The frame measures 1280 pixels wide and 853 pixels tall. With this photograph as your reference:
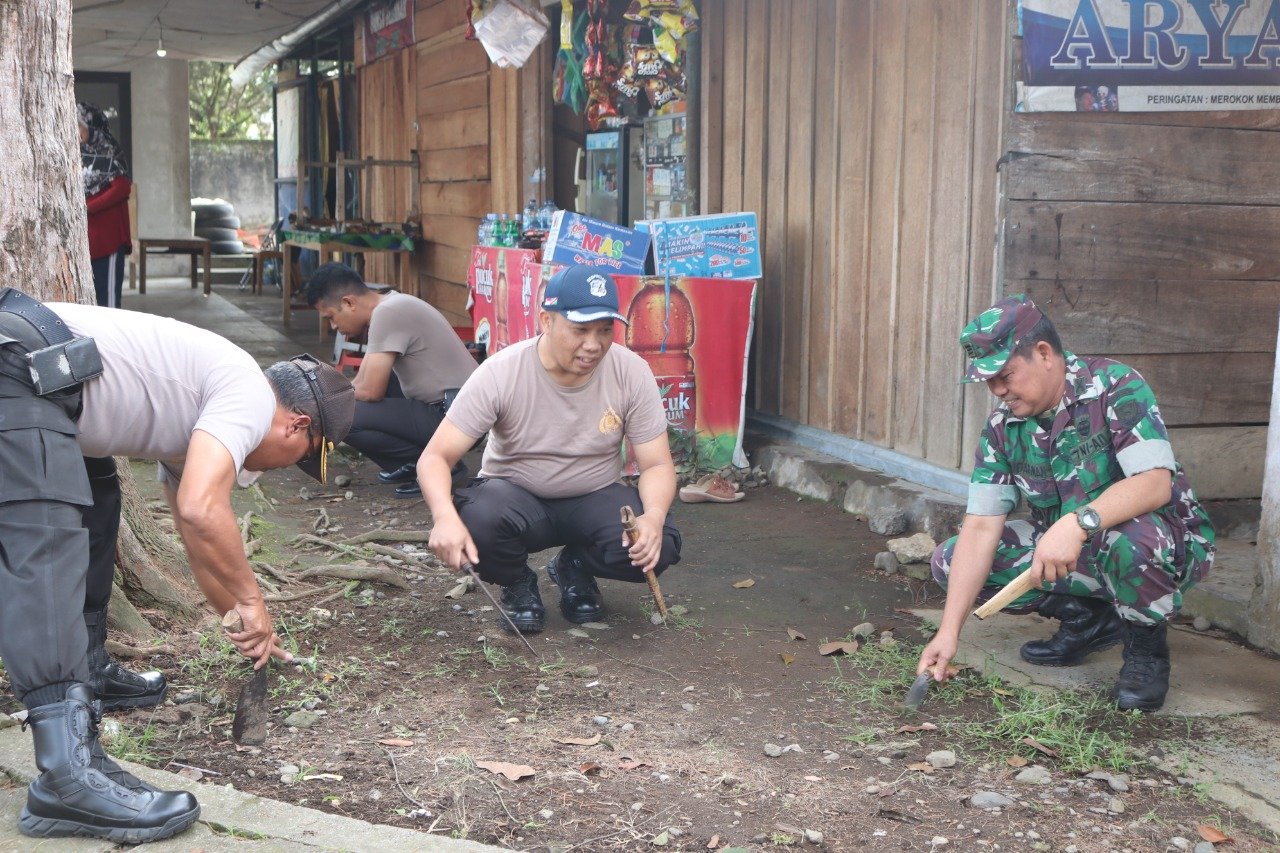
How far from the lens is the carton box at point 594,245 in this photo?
6719 mm

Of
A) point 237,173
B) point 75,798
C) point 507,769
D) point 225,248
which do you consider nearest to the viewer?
point 75,798

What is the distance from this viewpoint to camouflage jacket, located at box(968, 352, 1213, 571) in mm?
3633

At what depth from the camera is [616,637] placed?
445 cm

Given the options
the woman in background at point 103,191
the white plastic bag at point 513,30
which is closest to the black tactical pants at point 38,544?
the white plastic bag at point 513,30

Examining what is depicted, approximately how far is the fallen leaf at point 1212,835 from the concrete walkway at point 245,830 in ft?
5.34

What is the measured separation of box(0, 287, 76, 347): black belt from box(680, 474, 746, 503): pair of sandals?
388 centimetres

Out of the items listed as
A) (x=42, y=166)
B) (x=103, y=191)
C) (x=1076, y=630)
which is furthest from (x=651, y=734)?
(x=103, y=191)

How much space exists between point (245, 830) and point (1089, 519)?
2.24 metres

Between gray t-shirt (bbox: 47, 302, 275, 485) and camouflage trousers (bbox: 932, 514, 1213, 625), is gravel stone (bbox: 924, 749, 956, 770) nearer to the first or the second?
camouflage trousers (bbox: 932, 514, 1213, 625)

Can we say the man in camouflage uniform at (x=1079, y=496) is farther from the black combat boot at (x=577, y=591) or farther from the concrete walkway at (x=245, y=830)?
the concrete walkway at (x=245, y=830)

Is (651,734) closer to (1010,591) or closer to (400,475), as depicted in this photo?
(1010,591)

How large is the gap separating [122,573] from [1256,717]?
344 cm

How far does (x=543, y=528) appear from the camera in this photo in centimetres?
446

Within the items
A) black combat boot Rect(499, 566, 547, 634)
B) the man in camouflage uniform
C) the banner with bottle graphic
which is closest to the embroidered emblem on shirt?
black combat boot Rect(499, 566, 547, 634)
